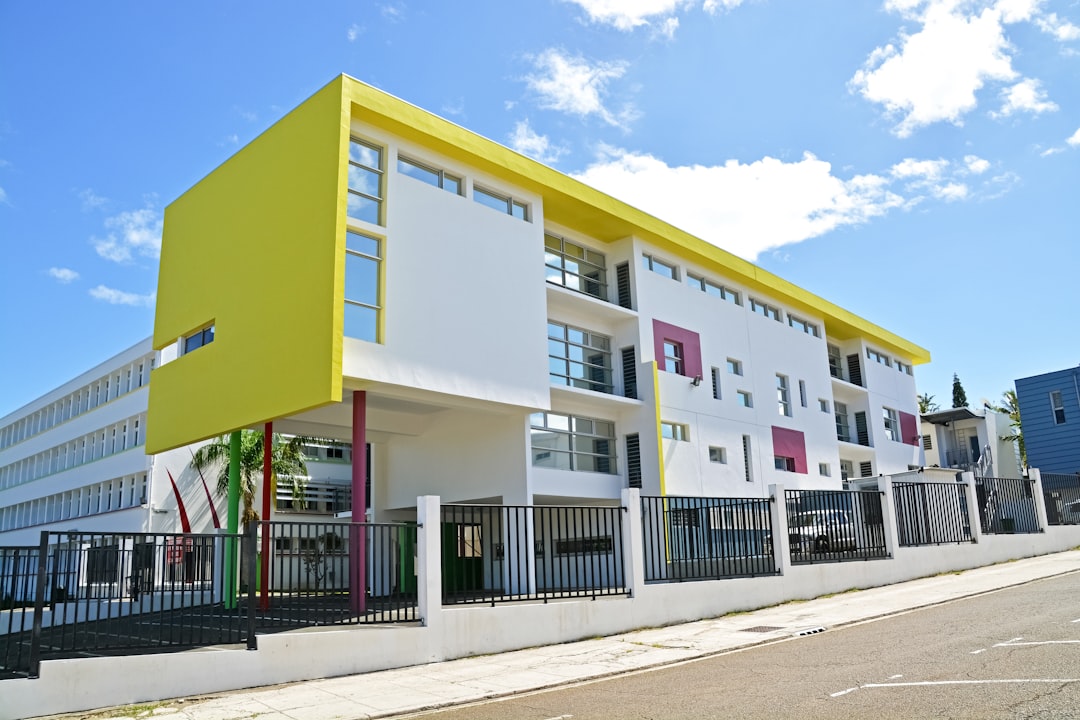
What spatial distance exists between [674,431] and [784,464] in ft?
23.7

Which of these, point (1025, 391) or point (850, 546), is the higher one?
point (1025, 391)

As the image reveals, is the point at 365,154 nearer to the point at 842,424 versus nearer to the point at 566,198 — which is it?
the point at 566,198

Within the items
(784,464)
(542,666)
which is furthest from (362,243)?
(784,464)

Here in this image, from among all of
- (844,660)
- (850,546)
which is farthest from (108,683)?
(850,546)

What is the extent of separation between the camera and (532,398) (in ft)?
70.9

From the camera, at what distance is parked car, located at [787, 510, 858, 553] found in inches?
754

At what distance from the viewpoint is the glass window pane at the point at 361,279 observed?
18125 mm

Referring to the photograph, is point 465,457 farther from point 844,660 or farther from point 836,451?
point 836,451

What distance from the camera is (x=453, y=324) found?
65.6 feet

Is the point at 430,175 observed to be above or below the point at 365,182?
above

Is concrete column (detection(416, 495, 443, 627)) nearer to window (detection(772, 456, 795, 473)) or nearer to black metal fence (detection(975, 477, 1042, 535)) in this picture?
black metal fence (detection(975, 477, 1042, 535))

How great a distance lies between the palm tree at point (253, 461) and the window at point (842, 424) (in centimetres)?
2396

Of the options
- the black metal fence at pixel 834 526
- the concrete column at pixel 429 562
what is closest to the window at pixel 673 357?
the black metal fence at pixel 834 526

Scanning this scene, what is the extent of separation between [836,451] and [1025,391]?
11.8 meters
